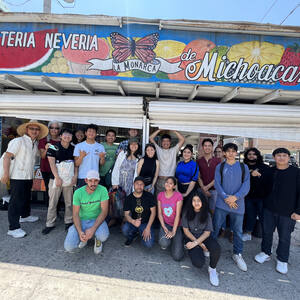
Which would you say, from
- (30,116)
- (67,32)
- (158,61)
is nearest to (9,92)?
(30,116)

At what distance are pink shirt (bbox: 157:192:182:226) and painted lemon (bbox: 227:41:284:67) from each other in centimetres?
269

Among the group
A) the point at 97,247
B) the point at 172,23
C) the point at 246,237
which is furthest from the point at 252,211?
the point at 172,23

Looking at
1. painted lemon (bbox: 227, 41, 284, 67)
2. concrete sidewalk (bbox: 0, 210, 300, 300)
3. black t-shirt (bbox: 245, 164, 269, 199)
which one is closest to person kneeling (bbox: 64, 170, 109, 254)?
A: concrete sidewalk (bbox: 0, 210, 300, 300)

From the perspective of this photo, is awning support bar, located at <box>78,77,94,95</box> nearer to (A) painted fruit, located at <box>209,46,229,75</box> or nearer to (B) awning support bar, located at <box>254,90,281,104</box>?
(A) painted fruit, located at <box>209,46,229,75</box>

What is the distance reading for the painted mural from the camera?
313 centimetres

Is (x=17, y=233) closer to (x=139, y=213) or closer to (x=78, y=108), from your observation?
(x=139, y=213)

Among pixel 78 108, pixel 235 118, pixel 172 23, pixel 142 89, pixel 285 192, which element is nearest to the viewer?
pixel 285 192

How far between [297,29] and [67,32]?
400cm

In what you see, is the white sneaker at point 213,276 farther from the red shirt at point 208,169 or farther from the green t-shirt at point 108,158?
the green t-shirt at point 108,158

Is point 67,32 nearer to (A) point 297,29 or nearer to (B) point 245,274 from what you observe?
(A) point 297,29

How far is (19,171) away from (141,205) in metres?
2.27

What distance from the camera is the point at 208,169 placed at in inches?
132

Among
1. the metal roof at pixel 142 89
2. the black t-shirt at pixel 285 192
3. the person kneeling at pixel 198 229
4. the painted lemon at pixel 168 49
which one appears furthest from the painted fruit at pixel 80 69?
the black t-shirt at pixel 285 192

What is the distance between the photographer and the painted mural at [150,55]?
313cm
